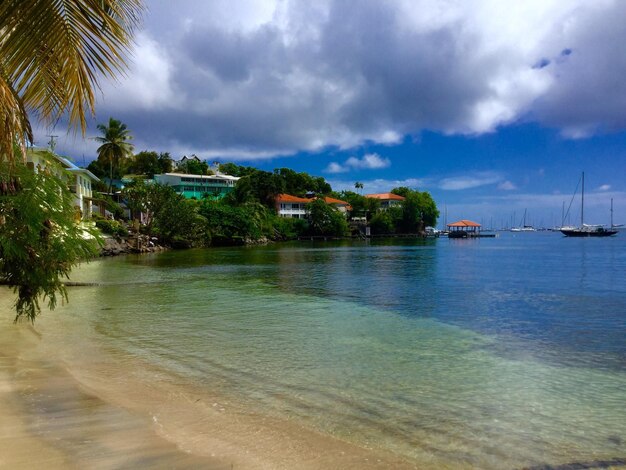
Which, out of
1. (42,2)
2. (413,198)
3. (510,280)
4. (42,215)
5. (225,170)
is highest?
(225,170)

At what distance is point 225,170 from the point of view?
12244 centimetres

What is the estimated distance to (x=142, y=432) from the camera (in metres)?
5.54

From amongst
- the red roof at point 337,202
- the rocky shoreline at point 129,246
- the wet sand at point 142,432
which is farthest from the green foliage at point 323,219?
the wet sand at point 142,432

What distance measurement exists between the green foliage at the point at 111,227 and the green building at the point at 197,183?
123ft

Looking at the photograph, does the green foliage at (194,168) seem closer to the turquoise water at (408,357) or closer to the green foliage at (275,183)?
the green foliage at (275,183)

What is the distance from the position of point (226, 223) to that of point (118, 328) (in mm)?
61894

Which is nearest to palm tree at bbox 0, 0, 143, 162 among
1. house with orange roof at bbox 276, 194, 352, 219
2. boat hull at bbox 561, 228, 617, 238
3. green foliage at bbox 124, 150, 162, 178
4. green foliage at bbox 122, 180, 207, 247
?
green foliage at bbox 122, 180, 207, 247

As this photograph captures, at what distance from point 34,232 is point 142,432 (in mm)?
4141

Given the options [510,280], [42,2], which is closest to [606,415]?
[42,2]

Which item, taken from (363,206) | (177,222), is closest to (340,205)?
(363,206)

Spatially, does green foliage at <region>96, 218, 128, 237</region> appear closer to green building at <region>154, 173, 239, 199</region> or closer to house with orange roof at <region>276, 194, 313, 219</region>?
green building at <region>154, 173, 239, 199</region>

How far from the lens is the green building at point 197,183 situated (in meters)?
95.3

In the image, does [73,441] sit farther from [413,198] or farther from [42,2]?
[413,198]

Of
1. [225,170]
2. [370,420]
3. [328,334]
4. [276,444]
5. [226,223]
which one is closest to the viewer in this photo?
[276,444]
